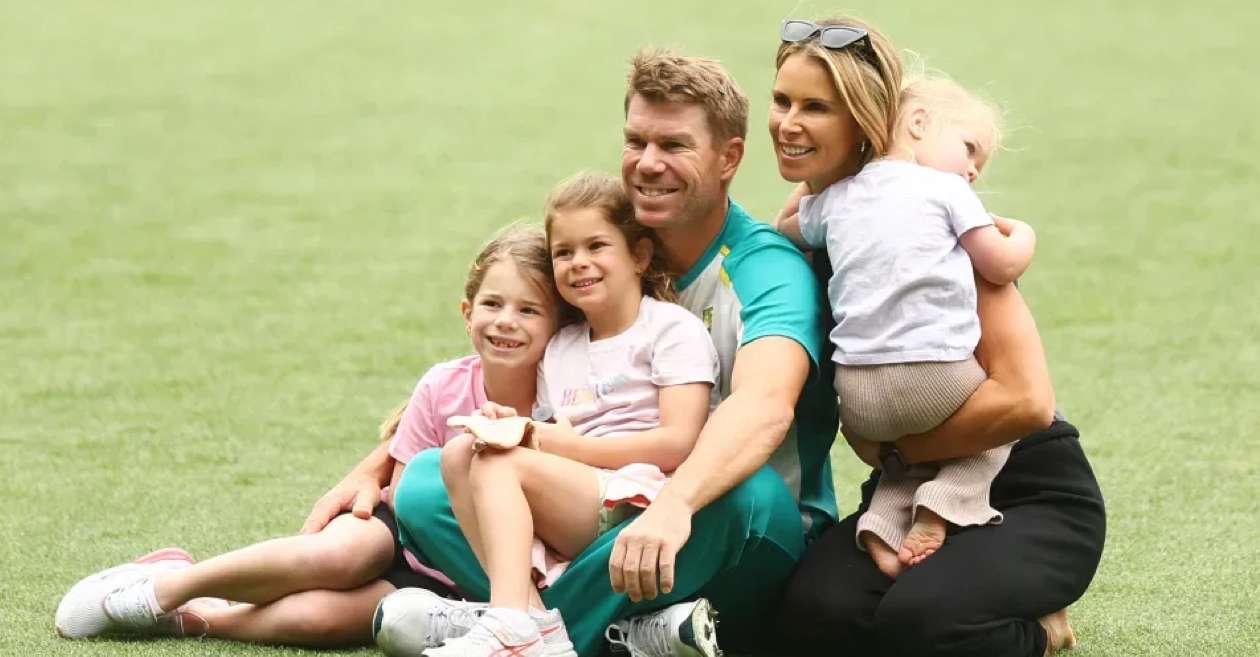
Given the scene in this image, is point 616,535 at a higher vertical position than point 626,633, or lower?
higher

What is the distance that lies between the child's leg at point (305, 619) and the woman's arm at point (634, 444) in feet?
1.79

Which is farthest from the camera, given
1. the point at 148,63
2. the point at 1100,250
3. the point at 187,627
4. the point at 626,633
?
the point at 148,63

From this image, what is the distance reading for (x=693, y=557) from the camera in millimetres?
3398

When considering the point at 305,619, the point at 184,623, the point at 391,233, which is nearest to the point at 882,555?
the point at 305,619

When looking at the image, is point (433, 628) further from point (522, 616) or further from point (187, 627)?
point (187, 627)

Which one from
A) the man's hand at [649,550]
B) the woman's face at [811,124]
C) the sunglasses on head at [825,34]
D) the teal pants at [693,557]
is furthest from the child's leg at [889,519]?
the sunglasses on head at [825,34]

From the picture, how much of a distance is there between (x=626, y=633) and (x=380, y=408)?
2702 millimetres

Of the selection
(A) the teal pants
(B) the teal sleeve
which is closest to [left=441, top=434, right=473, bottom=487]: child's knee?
(A) the teal pants

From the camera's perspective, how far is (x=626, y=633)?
3.48 m

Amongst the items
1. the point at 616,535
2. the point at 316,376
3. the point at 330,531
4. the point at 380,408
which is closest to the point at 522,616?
the point at 616,535

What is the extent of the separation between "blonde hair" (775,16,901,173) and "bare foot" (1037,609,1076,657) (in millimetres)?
955

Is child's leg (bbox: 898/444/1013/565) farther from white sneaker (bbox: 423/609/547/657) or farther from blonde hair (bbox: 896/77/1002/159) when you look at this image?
white sneaker (bbox: 423/609/547/657)

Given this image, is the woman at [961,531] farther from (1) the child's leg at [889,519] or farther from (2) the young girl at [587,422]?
(2) the young girl at [587,422]

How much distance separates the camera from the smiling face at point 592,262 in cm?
361
